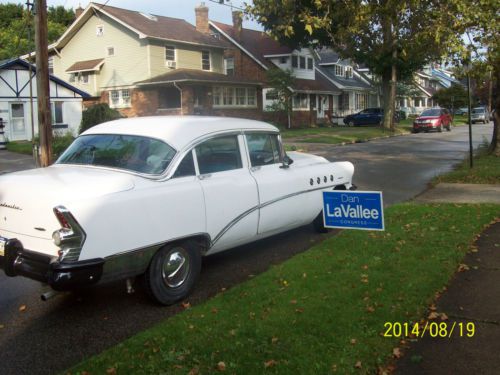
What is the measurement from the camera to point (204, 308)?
15.9 ft

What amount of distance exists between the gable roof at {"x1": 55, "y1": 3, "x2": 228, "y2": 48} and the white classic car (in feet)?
100

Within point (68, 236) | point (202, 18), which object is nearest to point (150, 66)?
point (202, 18)

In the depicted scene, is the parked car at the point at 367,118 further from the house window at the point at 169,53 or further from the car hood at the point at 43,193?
the car hood at the point at 43,193

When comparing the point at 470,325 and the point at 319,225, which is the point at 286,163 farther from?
the point at 470,325

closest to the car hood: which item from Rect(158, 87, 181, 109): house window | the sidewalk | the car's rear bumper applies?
the car's rear bumper

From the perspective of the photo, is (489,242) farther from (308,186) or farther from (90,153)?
(90,153)

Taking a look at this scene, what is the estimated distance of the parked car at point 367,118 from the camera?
43812 millimetres

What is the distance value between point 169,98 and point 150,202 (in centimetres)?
3267

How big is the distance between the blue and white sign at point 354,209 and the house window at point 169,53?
Result: 3310 cm

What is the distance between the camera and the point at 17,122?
96.2 ft

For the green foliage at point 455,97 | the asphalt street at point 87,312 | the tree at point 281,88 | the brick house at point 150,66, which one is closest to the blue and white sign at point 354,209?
the asphalt street at point 87,312

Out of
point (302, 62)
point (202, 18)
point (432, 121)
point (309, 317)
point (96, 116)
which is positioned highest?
point (202, 18)

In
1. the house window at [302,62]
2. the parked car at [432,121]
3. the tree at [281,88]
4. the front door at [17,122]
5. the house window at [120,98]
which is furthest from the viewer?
the house window at [302,62]

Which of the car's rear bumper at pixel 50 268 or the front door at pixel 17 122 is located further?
the front door at pixel 17 122
